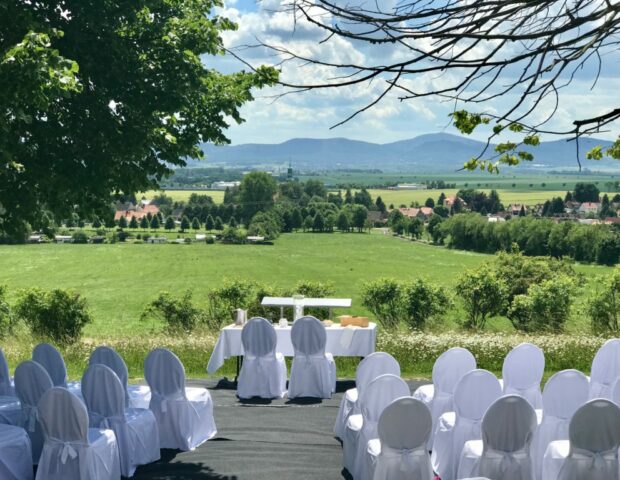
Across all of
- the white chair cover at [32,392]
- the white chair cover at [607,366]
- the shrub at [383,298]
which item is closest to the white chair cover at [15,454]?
the white chair cover at [32,392]

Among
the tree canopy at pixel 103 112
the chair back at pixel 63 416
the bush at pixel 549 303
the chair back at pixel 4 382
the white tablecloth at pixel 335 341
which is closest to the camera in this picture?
the chair back at pixel 63 416

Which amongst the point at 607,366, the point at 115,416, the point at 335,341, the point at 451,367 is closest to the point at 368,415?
the point at 451,367

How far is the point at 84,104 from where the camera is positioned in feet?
29.9

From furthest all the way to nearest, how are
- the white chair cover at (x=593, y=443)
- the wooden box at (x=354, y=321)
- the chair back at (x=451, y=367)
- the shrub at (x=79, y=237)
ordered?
the shrub at (x=79, y=237) → the wooden box at (x=354, y=321) → the chair back at (x=451, y=367) → the white chair cover at (x=593, y=443)

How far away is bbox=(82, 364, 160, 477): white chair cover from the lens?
7391mm

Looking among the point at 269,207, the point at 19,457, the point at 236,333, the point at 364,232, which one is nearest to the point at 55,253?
the point at 269,207

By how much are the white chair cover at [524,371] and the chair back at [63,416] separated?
437 centimetres

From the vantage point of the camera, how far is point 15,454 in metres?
7.03

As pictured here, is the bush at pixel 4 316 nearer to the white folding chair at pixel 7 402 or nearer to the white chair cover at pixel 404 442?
the white folding chair at pixel 7 402

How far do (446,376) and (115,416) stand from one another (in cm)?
342

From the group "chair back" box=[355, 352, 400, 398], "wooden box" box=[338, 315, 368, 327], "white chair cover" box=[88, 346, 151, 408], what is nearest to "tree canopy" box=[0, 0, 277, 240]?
"white chair cover" box=[88, 346, 151, 408]

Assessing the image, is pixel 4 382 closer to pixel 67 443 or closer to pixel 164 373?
pixel 164 373

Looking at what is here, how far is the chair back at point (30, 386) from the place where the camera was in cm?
746

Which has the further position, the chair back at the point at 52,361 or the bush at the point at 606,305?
the bush at the point at 606,305
